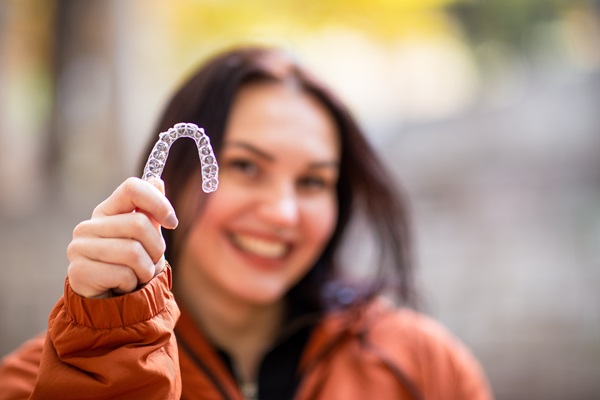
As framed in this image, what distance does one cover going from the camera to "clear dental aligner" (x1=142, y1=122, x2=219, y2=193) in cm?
77

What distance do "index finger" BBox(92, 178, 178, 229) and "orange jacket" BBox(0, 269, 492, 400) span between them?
0.09 meters

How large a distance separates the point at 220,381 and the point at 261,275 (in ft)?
0.80

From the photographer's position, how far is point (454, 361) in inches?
56.9

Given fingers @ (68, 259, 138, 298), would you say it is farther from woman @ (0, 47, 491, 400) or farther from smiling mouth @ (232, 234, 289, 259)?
smiling mouth @ (232, 234, 289, 259)

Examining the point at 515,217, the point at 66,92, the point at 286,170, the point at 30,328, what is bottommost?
the point at 30,328

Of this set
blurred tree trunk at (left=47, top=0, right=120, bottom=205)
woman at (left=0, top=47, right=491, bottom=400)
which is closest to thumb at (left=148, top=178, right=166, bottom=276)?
woman at (left=0, top=47, right=491, bottom=400)

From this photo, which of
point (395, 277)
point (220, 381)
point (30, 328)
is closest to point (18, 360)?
point (220, 381)

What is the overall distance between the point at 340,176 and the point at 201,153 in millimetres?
770

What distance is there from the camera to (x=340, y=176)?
5.09 ft

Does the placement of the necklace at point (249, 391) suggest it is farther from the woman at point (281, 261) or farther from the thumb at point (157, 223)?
the thumb at point (157, 223)

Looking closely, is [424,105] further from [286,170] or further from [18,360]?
[18,360]

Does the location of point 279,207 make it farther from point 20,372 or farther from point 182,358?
point 20,372

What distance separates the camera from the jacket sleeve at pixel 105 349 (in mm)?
691

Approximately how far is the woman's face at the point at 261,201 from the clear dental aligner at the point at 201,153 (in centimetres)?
42
